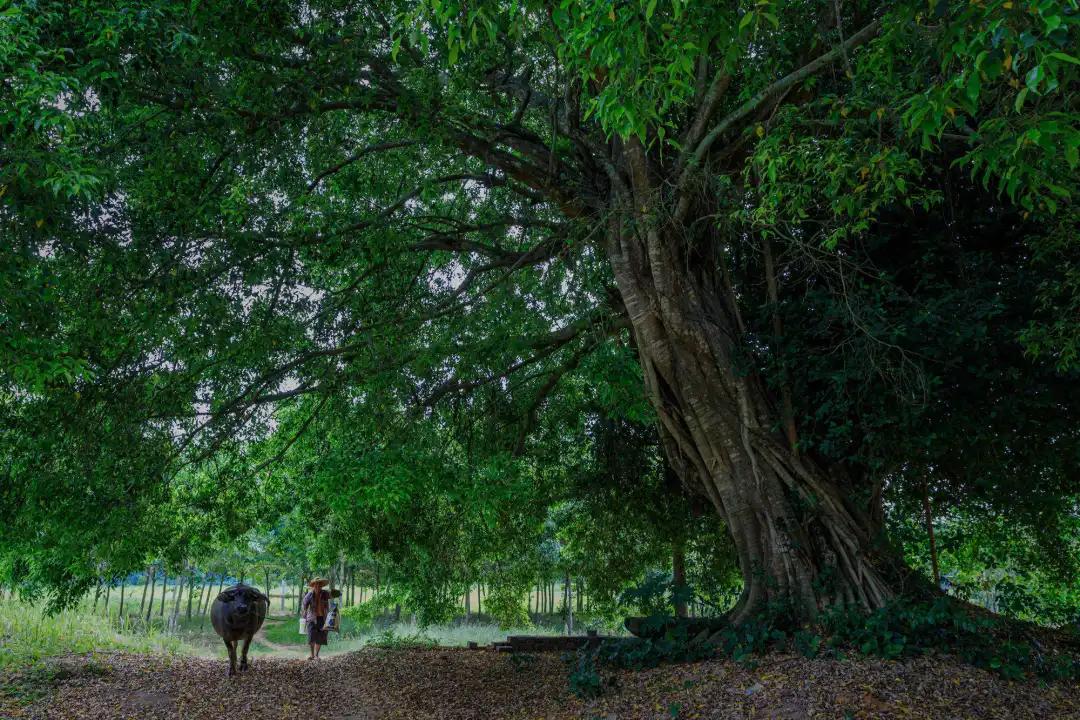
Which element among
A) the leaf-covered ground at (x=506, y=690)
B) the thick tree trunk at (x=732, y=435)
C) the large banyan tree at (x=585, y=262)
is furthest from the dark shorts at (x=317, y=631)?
the thick tree trunk at (x=732, y=435)

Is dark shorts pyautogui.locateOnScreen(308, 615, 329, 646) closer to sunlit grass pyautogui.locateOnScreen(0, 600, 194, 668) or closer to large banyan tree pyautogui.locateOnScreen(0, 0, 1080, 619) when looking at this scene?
sunlit grass pyautogui.locateOnScreen(0, 600, 194, 668)

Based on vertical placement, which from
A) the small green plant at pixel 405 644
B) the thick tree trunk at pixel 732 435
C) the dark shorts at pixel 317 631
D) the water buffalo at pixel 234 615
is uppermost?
the thick tree trunk at pixel 732 435

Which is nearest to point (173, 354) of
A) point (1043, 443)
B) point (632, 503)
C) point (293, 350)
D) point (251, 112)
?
point (293, 350)

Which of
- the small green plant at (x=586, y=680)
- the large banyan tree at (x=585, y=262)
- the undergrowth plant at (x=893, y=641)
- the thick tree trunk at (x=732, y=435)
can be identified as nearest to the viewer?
the large banyan tree at (x=585, y=262)

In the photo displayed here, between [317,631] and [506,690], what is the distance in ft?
15.5

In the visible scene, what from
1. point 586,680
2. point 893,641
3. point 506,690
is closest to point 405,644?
point 506,690

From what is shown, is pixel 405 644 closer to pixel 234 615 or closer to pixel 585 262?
pixel 234 615

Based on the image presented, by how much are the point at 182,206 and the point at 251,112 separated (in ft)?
3.09

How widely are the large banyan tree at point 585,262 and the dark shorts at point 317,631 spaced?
4002 mm

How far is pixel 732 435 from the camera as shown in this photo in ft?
22.4

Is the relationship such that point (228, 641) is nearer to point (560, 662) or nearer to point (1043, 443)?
point (560, 662)

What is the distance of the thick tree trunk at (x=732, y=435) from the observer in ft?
20.8

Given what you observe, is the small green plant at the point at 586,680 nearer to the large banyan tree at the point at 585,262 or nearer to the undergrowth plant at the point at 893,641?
the undergrowth plant at the point at 893,641

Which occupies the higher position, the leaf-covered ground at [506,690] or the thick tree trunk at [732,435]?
the thick tree trunk at [732,435]
